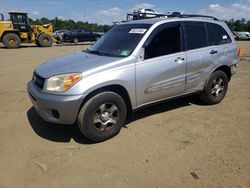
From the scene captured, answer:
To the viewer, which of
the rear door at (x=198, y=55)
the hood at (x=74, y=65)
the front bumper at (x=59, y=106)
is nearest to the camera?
the front bumper at (x=59, y=106)

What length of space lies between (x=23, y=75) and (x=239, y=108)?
6.72m

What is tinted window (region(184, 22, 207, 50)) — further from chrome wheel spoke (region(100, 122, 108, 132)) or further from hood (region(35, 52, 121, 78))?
chrome wheel spoke (region(100, 122, 108, 132))

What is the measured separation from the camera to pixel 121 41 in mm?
4840

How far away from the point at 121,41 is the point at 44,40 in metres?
19.8

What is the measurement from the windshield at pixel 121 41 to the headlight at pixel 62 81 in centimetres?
91

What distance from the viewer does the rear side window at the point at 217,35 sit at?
5598mm

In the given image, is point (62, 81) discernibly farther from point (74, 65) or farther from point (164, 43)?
point (164, 43)

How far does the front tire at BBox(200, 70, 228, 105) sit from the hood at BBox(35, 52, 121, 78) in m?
2.26

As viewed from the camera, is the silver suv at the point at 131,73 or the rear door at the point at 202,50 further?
the rear door at the point at 202,50

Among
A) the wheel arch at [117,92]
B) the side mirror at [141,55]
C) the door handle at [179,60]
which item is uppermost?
the side mirror at [141,55]

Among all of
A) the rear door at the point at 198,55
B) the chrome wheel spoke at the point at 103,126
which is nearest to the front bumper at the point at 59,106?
the chrome wheel spoke at the point at 103,126

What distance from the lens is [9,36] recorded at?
21.2 m

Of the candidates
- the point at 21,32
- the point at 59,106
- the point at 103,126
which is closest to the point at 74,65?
the point at 59,106

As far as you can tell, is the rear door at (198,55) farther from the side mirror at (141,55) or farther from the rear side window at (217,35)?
the side mirror at (141,55)
